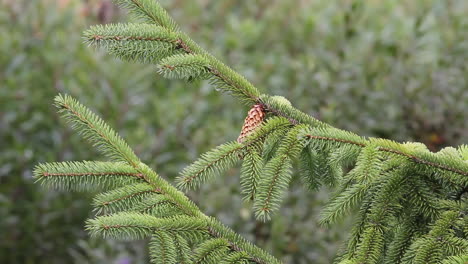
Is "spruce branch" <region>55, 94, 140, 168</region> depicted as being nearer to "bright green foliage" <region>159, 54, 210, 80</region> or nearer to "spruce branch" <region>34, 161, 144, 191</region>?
"spruce branch" <region>34, 161, 144, 191</region>

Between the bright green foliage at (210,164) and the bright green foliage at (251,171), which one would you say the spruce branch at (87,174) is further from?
the bright green foliage at (251,171)

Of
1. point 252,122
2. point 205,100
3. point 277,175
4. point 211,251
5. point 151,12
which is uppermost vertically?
point 205,100

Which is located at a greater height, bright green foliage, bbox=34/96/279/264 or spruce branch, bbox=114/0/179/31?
spruce branch, bbox=114/0/179/31

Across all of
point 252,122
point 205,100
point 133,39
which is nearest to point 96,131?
point 133,39

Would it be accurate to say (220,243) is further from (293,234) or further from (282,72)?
(282,72)

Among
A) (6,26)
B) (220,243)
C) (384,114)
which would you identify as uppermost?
(6,26)

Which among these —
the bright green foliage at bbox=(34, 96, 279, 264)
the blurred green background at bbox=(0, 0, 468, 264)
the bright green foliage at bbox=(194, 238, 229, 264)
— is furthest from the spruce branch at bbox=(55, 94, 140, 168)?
the blurred green background at bbox=(0, 0, 468, 264)

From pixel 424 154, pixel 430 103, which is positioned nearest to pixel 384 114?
pixel 430 103

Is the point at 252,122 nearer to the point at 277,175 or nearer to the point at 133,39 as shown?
the point at 277,175
